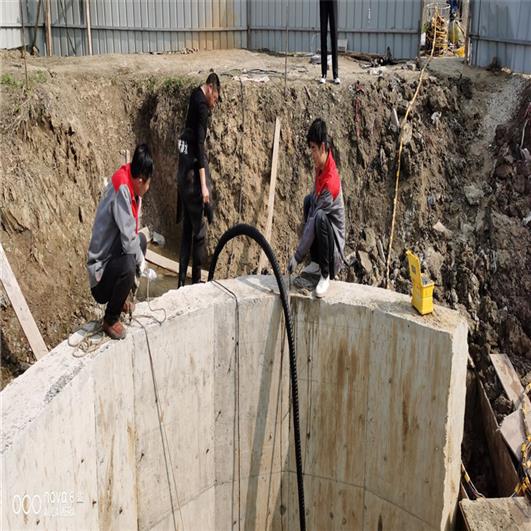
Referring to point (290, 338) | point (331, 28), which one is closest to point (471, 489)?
point (290, 338)

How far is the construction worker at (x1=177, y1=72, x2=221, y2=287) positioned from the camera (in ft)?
25.3

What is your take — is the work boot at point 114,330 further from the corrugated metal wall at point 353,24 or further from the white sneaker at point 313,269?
the corrugated metal wall at point 353,24

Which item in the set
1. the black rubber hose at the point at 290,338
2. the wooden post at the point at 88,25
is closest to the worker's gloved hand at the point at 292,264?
the black rubber hose at the point at 290,338

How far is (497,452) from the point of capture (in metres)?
8.27

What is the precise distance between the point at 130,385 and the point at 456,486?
11.0 feet

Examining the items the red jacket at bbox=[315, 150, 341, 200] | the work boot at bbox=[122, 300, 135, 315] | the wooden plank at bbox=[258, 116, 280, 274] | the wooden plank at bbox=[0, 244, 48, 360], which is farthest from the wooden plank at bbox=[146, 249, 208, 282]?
the red jacket at bbox=[315, 150, 341, 200]

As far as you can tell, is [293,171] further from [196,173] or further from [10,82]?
[10,82]

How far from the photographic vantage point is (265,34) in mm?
13961

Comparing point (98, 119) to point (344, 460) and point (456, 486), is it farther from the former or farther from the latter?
point (456, 486)

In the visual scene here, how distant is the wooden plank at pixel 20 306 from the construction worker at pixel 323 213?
333cm

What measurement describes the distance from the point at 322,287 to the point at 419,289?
97cm

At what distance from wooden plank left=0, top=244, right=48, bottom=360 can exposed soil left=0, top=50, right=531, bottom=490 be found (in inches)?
18.6

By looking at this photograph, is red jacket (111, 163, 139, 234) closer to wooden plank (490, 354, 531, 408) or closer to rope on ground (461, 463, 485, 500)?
rope on ground (461, 463, 485, 500)

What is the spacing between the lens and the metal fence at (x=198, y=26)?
1327 centimetres
